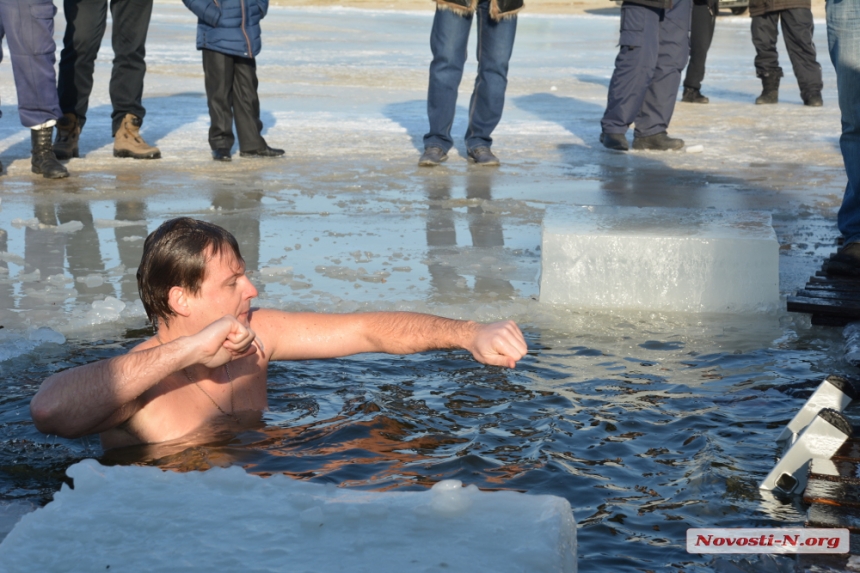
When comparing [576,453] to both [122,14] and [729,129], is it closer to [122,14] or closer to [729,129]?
[122,14]

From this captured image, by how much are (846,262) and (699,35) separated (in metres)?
7.30

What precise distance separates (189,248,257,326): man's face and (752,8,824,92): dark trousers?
9.18 m

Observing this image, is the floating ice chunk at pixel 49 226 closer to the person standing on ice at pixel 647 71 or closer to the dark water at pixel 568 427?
the dark water at pixel 568 427

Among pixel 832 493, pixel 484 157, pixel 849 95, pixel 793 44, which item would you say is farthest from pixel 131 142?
pixel 793 44

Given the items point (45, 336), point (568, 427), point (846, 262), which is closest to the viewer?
point (568, 427)

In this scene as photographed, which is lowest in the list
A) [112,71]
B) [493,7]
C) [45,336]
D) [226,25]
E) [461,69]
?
[45,336]

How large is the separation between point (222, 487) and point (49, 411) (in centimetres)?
76

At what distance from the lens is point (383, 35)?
2188cm

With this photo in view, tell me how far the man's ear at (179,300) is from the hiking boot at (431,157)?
4.71 m

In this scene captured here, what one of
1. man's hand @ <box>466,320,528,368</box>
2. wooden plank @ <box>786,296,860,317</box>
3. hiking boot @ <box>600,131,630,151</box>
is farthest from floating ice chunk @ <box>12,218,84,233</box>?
hiking boot @ <box>600,131,630,151</box>

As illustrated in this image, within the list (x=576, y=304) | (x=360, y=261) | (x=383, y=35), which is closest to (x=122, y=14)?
(x=360, y=261)

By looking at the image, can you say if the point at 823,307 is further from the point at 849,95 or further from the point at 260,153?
the point at 260,153

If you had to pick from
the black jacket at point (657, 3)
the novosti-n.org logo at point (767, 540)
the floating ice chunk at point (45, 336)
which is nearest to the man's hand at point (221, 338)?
the novosti-n.org logo at point (767, 540)

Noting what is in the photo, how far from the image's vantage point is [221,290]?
10.5 feet
